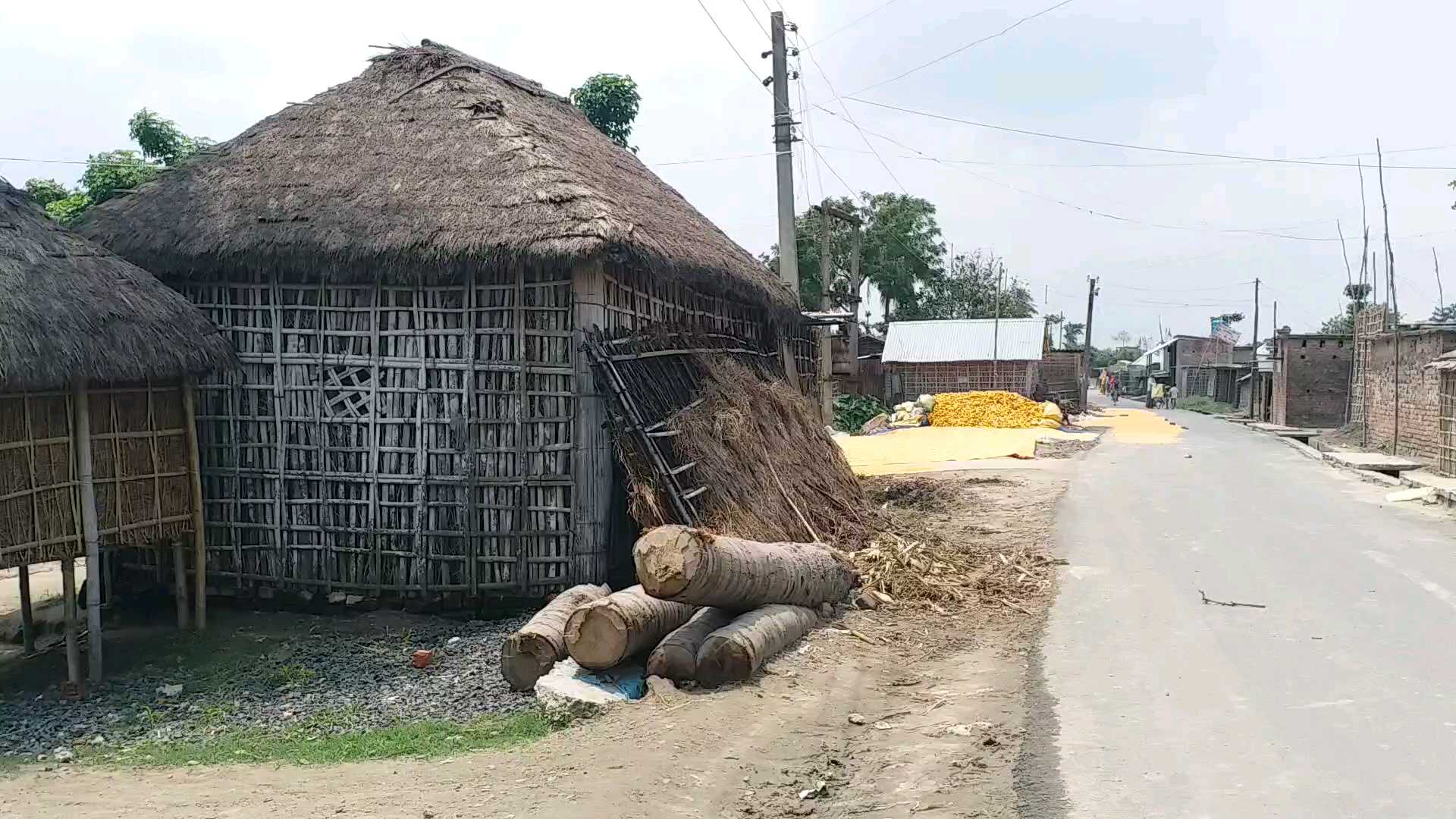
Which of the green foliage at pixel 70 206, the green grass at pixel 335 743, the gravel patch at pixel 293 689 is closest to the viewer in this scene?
the green grass at pixel 335 743

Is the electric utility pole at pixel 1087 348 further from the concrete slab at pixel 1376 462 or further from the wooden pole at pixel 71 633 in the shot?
the wooden pole at pixel 71 633

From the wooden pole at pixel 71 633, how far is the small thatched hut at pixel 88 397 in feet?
0.17

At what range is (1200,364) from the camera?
64750mm

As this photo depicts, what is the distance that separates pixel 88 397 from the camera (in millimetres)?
8234

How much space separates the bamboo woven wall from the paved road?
7.34 metres

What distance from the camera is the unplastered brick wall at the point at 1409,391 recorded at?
69.3 feet

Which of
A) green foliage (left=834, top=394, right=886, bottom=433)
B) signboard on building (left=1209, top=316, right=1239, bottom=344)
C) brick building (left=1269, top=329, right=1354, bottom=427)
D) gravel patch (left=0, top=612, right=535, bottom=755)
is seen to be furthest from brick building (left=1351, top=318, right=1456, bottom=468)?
signboard on building (left=1209, top=316, right=1239, bottom=344)

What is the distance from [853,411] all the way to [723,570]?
28075 mm

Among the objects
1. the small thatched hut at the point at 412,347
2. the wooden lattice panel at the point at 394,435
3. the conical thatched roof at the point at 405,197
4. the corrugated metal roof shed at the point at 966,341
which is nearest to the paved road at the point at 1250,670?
the small thatched hut at the point at 412,347

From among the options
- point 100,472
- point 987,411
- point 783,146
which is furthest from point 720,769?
point 987,411

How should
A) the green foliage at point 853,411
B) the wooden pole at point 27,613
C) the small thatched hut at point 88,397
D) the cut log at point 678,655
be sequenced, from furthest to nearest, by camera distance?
1. the green foliage at point 853,411
2. the wooden pole at point 27,613
3. the small thatched hut at point 88,397
4. the cut log at point 678,655

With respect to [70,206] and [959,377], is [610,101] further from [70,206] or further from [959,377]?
[959,377]

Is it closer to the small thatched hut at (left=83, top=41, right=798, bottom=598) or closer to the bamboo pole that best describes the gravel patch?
the bamboo pole

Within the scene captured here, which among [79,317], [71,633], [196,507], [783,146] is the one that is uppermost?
[783,146]
